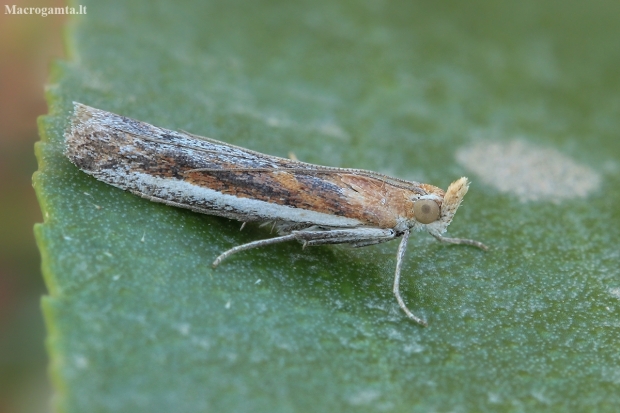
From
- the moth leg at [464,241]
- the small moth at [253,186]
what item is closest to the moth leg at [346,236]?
the small moth at [253,186]

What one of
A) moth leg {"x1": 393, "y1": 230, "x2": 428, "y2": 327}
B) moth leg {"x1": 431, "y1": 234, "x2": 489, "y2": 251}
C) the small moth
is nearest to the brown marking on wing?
the small moth

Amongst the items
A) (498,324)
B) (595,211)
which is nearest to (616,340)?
(498,324)

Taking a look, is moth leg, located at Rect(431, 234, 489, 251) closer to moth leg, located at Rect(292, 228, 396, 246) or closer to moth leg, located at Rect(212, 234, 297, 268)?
moth leg, located at Rect(292, 228, 396, 246)

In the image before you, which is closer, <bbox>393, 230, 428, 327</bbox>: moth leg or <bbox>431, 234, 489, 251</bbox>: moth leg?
<bbox>393, 230, 428, 327</bbox>: moth leg

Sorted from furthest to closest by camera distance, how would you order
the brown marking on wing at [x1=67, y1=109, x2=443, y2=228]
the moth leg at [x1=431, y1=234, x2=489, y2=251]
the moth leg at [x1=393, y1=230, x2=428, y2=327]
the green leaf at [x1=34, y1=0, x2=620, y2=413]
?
1. the moth leg at [x1=431, y1=234, x2=489, y2=251]
2. the brown marking on wing at [x1=67, y1=109, x2=443, y2=228]
3. the moth leg at [x1=393, y1=230, x2=428, y2=327]
4. the green leaf at [x1=34, y1=0, x2=620, y2=413]

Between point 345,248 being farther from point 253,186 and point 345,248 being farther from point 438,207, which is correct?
point 253,186

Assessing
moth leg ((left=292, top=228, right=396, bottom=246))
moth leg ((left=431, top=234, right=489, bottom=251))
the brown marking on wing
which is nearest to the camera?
the brown marking on wing

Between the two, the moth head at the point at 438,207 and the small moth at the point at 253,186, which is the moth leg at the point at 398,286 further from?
the moth head at the point at 438,207
